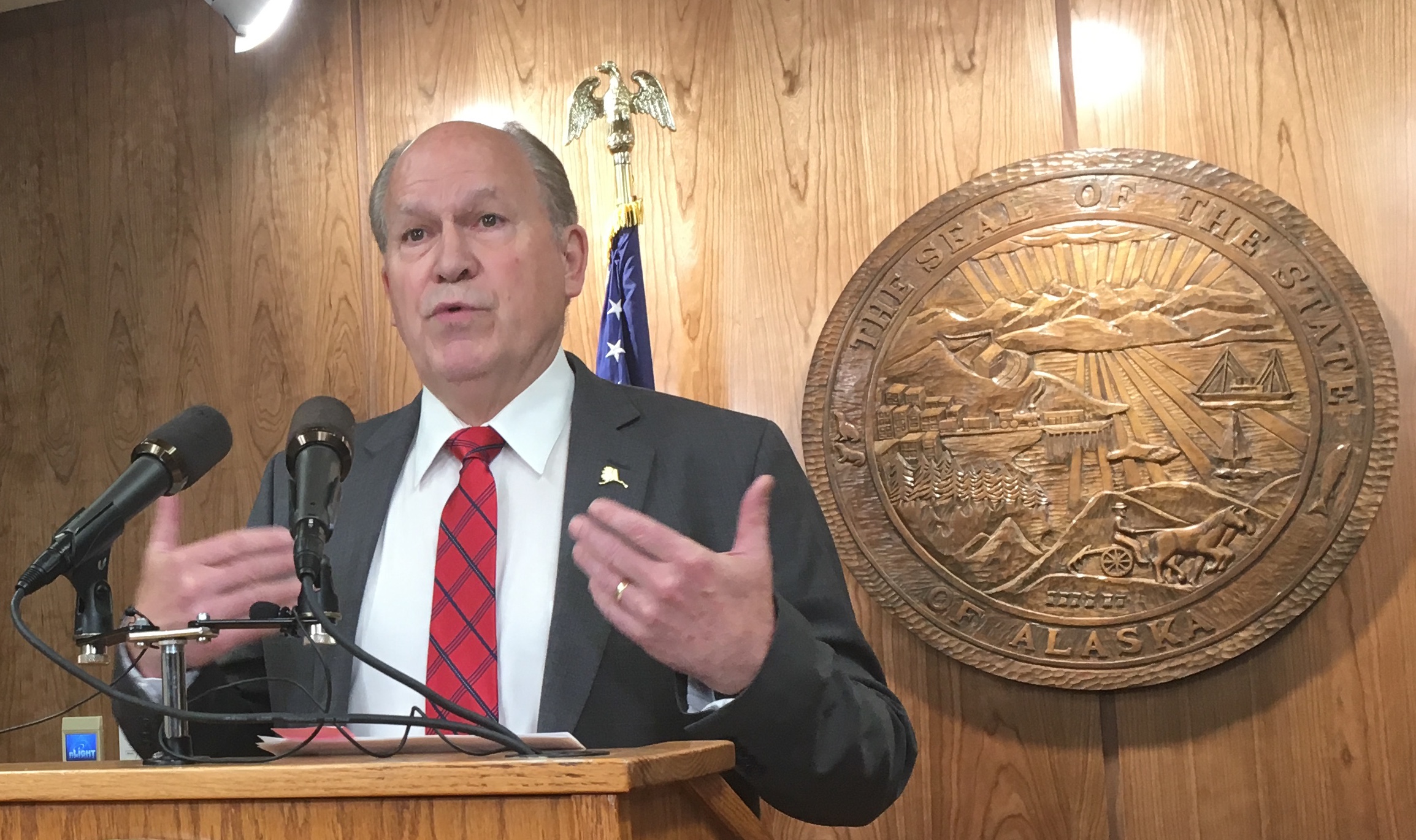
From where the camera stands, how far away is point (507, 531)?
5.67 feet

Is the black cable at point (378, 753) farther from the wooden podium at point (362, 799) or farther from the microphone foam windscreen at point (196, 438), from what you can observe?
the microphone foam windscreen at point (196, 438)

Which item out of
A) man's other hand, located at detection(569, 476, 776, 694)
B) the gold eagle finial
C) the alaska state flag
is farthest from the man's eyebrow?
the gold eagle finial

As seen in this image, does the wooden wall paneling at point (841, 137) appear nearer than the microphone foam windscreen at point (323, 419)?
→ No

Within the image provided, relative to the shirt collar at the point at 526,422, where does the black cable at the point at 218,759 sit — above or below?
below

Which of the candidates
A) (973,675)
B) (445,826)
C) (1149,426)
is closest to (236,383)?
(973,675)

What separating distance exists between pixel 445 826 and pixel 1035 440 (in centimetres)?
218

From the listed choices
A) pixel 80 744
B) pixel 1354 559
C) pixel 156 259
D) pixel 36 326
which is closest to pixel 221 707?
pixel 1354 559

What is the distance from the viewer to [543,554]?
170 centimetres

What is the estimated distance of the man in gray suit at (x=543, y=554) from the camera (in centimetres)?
125

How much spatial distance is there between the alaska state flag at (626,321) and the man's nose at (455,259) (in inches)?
50.6

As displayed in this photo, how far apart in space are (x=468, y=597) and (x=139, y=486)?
552mm

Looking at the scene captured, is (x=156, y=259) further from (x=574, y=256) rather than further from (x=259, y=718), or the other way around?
(x=259, y=718)

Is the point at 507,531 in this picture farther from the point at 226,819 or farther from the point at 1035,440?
the point at 1035,440

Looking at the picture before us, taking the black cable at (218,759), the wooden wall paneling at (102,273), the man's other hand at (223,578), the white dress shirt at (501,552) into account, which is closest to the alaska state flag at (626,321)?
the white dress shirt at (501,552)
